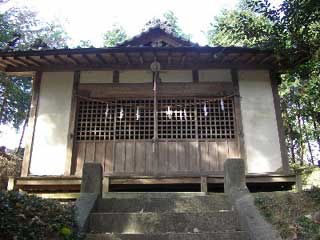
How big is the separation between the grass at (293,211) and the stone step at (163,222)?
534mm

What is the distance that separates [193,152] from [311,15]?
4597mm

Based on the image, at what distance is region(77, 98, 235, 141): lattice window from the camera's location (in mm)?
9617

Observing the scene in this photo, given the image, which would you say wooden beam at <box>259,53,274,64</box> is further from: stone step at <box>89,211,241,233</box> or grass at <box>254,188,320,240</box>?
stone step at <box>89,211,241,233</box>

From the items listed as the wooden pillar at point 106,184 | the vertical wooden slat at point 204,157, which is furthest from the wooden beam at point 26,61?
the vertical wooden slat at point 204,157

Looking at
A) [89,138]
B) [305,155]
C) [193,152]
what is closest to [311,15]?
[193,152]

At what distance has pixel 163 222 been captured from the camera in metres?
5.34

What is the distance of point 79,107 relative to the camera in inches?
388

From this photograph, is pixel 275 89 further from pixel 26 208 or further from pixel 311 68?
pixel 26 208

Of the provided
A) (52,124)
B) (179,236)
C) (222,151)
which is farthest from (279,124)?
(52,124)

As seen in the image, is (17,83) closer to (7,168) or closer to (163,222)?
(7,168)

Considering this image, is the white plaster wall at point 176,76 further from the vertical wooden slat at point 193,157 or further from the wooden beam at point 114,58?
the vertical wooden slat at point 193,157

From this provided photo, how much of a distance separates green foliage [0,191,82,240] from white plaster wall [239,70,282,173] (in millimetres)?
5711

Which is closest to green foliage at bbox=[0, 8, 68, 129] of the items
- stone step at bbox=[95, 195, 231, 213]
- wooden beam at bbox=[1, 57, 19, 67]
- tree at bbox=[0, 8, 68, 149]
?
tree at bbox=[0, 8, 68, 149]

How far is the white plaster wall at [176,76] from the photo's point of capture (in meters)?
10.0
